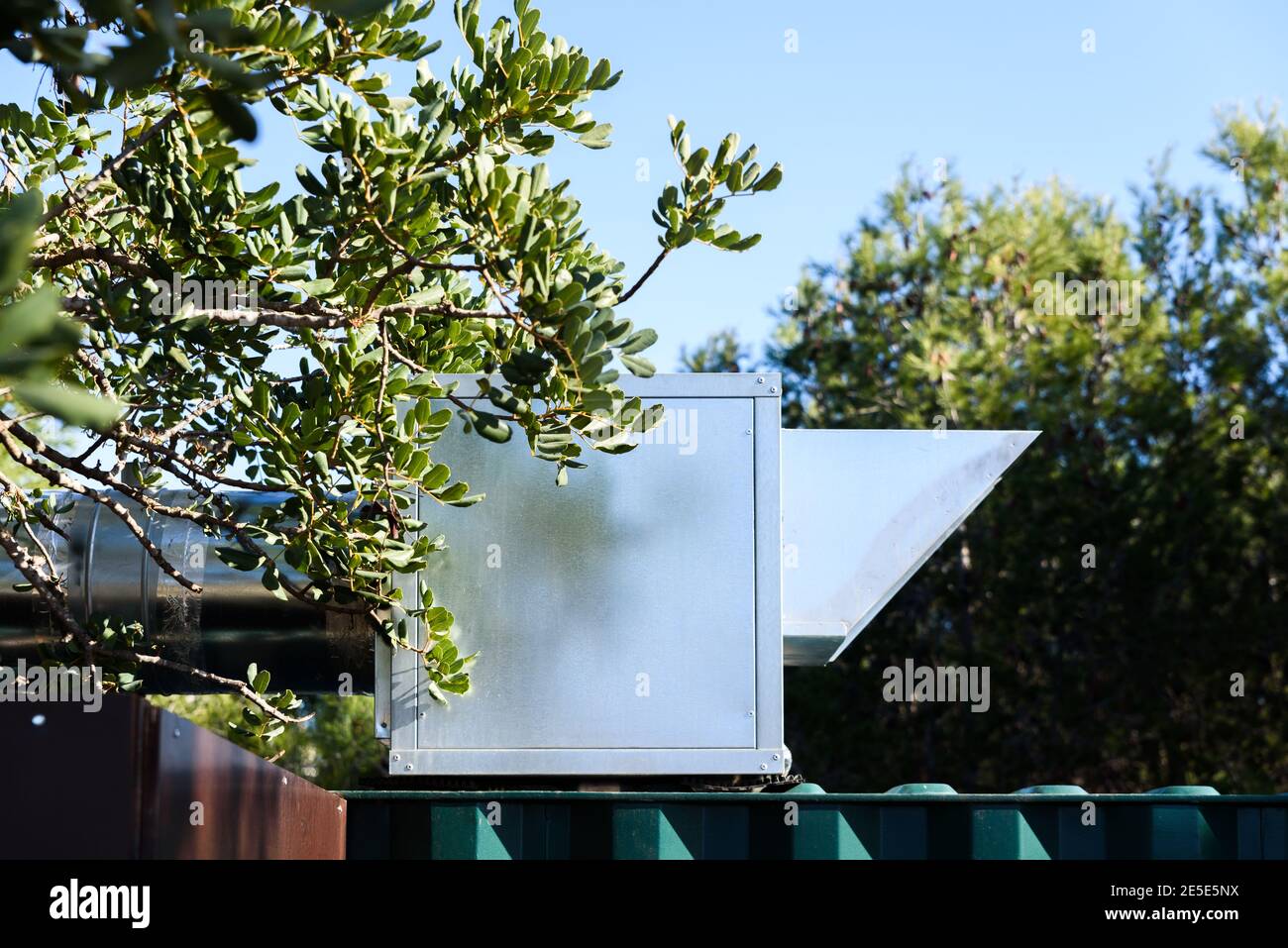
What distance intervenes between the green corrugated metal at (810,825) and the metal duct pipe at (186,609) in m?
Result: 0.68

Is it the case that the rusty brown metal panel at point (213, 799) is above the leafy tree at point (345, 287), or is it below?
below

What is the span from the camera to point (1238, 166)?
15336 mm

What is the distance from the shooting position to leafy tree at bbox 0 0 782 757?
363cm

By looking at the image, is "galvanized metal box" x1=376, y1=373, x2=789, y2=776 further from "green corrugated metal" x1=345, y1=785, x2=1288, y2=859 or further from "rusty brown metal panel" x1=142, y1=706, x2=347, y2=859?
"rusty brown metal panel" x1=142, y1=706, x2=347, y2=859

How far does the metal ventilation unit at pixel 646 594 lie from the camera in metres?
4.17

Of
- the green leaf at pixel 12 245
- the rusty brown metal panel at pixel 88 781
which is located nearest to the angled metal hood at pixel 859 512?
the rusty brown metal panel at pixel 88 781

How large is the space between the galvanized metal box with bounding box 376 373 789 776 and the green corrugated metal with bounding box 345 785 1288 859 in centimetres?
14

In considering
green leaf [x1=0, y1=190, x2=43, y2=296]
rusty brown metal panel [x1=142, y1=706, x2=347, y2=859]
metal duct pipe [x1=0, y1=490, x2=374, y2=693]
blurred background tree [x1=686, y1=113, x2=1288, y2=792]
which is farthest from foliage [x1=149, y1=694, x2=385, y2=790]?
green leaf [x1=0, y1=190, x2=43, y2=296]

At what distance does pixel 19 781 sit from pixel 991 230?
600 inches

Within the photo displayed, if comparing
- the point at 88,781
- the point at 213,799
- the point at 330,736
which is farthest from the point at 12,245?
the point at 330,736

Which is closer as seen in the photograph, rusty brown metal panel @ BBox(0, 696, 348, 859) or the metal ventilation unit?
rusty brown metal panel @ BBox(0, 696, 348, 859)

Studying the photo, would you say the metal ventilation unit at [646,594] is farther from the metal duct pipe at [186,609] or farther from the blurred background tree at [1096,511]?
the blurred background tree at [1096,511]

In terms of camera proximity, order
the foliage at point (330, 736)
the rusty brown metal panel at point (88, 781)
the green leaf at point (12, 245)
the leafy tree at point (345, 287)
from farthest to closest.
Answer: the foliage at point (330, 736) < the leafy tree at point (345, 287) < the rusty brown metal panel at point (88, 781) < the green leaf at point (12, 245)
